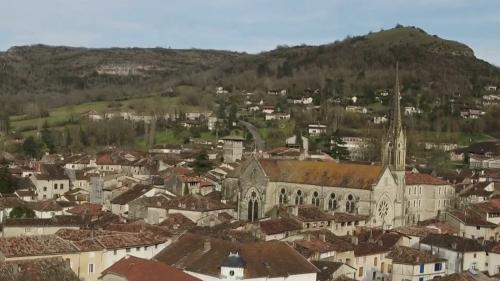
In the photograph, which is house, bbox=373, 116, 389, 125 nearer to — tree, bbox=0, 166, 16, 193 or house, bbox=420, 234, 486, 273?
tree, bbox=0, 166, 16, 193

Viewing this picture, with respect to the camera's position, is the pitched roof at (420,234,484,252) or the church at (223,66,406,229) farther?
the church at (223,66,406,229)

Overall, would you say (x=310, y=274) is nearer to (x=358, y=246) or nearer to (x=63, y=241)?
(x=358, y=246)

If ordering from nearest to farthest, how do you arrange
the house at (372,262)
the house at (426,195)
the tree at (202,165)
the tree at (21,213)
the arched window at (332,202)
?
the house at (372,262), the tree at (21,213), the arched window at (332,202), the house at (426,195), the tree at (202,165)

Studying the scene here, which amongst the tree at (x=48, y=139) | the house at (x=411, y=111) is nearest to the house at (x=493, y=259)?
the tree at (x=48, y=139)

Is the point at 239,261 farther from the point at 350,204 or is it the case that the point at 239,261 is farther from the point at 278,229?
the point at 350,204

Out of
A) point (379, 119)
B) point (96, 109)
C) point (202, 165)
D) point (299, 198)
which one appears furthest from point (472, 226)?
point (96, 109)

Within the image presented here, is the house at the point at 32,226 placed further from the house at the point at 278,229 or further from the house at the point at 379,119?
the house at the point at 379,119

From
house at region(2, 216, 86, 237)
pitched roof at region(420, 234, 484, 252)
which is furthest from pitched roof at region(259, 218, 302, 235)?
house at region(2, 216, 86, 237)
